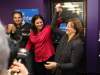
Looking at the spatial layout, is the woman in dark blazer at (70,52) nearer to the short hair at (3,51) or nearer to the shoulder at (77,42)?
the shoulder at (77,42)

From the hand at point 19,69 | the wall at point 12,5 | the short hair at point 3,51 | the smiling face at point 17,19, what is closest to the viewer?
the short hair at point 3,51

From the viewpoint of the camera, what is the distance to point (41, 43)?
15.1 ft

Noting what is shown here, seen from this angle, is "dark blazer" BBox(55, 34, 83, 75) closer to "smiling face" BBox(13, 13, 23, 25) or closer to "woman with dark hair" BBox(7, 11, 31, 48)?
"woman with dark hair" BBox(7, 11, 31, 48)

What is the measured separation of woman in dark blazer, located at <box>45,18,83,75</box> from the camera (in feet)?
12.0

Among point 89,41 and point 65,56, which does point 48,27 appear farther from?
point 89,41

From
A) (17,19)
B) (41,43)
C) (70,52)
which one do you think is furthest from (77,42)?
(17,19)

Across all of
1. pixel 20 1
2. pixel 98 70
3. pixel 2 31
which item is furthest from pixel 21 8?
pixel 2 31

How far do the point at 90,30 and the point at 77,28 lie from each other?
3.63 meters

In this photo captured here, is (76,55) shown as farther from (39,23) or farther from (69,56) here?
(39,23)

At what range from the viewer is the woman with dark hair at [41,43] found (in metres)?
4.60

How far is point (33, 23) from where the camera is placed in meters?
4.66

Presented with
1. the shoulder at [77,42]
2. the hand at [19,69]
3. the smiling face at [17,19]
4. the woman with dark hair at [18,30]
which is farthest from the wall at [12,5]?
the hand at [19,69]

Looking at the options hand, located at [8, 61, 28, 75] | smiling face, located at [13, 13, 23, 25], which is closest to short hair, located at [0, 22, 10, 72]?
hand, located at [8, 61, 28, 75]

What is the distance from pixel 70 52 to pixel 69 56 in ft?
0.17
